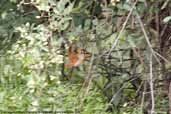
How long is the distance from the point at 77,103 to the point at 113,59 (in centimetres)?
42

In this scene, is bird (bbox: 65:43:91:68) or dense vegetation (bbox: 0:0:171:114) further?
bird (bbox: 65:43:91:68)

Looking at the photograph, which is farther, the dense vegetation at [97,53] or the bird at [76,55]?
the bird at [76,55]

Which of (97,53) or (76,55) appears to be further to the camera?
(76,55)

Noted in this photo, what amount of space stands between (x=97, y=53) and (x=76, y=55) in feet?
0.81

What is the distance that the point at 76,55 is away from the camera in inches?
139

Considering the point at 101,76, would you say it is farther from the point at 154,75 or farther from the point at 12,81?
the point at 12,81

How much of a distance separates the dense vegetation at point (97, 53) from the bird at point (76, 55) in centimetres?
3

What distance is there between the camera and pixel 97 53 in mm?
3324

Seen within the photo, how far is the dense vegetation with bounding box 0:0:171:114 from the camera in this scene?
2918 millimetres

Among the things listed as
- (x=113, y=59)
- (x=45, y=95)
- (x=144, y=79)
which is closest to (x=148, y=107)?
(x=144, y=79)

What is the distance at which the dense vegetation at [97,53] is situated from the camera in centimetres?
292

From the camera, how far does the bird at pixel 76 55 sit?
3.44 m

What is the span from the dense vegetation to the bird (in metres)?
0.03

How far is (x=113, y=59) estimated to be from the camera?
3.55m
